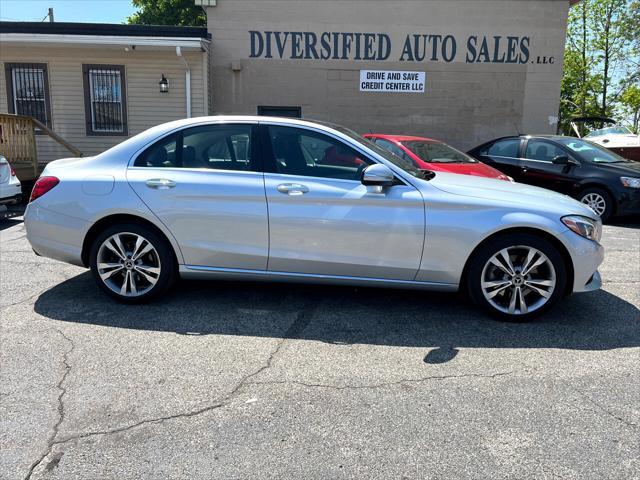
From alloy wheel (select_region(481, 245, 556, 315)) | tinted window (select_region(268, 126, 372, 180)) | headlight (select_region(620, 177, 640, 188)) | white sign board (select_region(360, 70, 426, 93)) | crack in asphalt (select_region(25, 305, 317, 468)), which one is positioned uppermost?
white sign board (select_region(360, 70, 426, 93))

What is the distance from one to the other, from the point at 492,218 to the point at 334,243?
4.18 ft

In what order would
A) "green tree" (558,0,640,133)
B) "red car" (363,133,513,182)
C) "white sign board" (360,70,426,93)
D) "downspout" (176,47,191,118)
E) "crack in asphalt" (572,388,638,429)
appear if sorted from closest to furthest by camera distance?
"crack in asphalt" (572,388,638,429)
"red car" (363,133,513,182)
"downspout" (176,47,191,118)
"white sign board" (360,70,426,93)
"green tree" (558,0,640,133)

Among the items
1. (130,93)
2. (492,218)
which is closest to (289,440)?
(492,218)

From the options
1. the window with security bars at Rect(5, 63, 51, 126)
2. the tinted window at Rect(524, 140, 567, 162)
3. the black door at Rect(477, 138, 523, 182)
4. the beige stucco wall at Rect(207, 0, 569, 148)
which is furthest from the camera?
the beige stucco wall at Rect(207, 0, 569, 148)

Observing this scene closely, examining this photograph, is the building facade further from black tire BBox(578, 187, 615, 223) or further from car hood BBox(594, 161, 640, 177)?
car hood BBox(594, 161, 640, 177)

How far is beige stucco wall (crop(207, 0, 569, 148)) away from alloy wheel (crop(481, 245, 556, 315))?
10.5m

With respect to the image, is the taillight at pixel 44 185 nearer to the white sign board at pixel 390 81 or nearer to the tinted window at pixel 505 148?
the tinted window at pixel 505 148

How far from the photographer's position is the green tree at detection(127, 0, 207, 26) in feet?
105

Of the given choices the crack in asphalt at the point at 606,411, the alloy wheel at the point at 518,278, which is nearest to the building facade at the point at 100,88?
the alloy wheel at the point at 518,278

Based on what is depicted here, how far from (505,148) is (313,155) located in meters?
7.10

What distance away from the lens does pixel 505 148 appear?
10.4 metres

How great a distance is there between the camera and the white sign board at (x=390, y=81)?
14000mm

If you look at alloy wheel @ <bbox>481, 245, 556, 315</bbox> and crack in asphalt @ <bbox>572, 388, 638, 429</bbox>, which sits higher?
alloy wheel @ <bbox>481, 245, 556, 315</bbox>

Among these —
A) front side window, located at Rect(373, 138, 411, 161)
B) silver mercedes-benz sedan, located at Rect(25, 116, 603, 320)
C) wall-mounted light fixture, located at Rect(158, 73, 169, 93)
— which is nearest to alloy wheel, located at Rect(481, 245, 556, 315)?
silver mercedes-benz sedan, located at Rect(25, 116, 603, 320)
